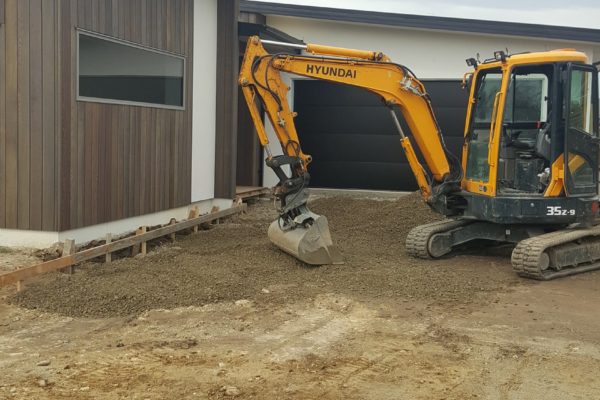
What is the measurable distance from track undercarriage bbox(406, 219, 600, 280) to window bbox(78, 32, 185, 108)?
4264mm

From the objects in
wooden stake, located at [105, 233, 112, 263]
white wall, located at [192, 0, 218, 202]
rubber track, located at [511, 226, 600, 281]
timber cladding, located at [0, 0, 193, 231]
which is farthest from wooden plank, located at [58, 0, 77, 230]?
rubber track, located at [511, 226, 600, 281]

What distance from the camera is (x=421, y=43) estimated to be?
15.6m

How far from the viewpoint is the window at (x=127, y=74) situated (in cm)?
835

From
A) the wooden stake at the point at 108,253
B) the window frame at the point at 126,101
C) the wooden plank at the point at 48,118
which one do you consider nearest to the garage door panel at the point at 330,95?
the window frame at the point at 126,101

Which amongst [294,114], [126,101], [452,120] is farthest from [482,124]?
[452,120]

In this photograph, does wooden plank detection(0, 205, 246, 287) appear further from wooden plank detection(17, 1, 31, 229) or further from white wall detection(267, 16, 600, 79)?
white wall detection(267, 16, 600, 79)

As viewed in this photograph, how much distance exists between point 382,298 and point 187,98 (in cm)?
570

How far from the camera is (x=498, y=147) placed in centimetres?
830

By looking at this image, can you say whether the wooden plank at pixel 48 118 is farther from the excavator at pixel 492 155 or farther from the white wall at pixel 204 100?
the white wall at pixel 204 100

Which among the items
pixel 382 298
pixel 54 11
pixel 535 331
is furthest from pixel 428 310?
pixel 54 11

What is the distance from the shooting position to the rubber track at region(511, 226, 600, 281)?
25.1 ft

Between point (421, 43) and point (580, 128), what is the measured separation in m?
7.79

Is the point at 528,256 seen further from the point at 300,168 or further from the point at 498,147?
the point at 300,168

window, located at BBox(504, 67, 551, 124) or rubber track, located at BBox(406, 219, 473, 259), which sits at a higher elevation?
window, located at BBox(504, 67, 551, 124)
